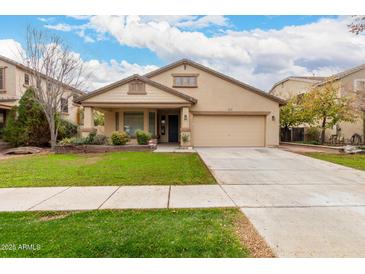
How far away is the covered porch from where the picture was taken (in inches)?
633

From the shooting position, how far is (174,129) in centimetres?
1967

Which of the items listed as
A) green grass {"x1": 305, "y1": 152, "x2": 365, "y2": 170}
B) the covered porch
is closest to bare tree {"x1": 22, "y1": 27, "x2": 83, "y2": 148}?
the covered porch

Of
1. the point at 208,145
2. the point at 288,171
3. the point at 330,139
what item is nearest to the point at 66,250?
the point at 288,171

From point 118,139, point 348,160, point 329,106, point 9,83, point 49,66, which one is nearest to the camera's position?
point 348,160

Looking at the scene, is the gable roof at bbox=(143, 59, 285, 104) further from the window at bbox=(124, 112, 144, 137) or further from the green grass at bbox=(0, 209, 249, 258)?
the green grass at bbox=(0, 209, 249, 258)

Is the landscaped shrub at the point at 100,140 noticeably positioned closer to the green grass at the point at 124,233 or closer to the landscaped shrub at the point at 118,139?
the landscaped shrub at the point at 118,139

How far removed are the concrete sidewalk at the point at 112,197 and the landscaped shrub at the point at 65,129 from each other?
12.2 meters

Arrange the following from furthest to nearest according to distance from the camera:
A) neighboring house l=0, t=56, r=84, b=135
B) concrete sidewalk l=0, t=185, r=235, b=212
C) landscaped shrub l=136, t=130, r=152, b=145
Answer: neighboring house l=0, t=56, r=84, b=135, landscaped shrub l=136, t=130, r=152, b=145, concrete sidewalk l=0, t=185, r=235, b=212

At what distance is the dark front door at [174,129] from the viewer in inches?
770

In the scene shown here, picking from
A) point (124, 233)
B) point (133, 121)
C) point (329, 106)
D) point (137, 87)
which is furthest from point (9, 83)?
point (329, 106)

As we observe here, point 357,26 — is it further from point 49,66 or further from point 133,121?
point 49,66

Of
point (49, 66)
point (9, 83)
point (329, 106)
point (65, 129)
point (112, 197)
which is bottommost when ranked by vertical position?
point (112, 197)

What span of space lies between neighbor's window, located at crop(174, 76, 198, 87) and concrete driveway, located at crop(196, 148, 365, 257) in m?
10.2

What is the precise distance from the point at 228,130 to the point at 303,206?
12.7 m
